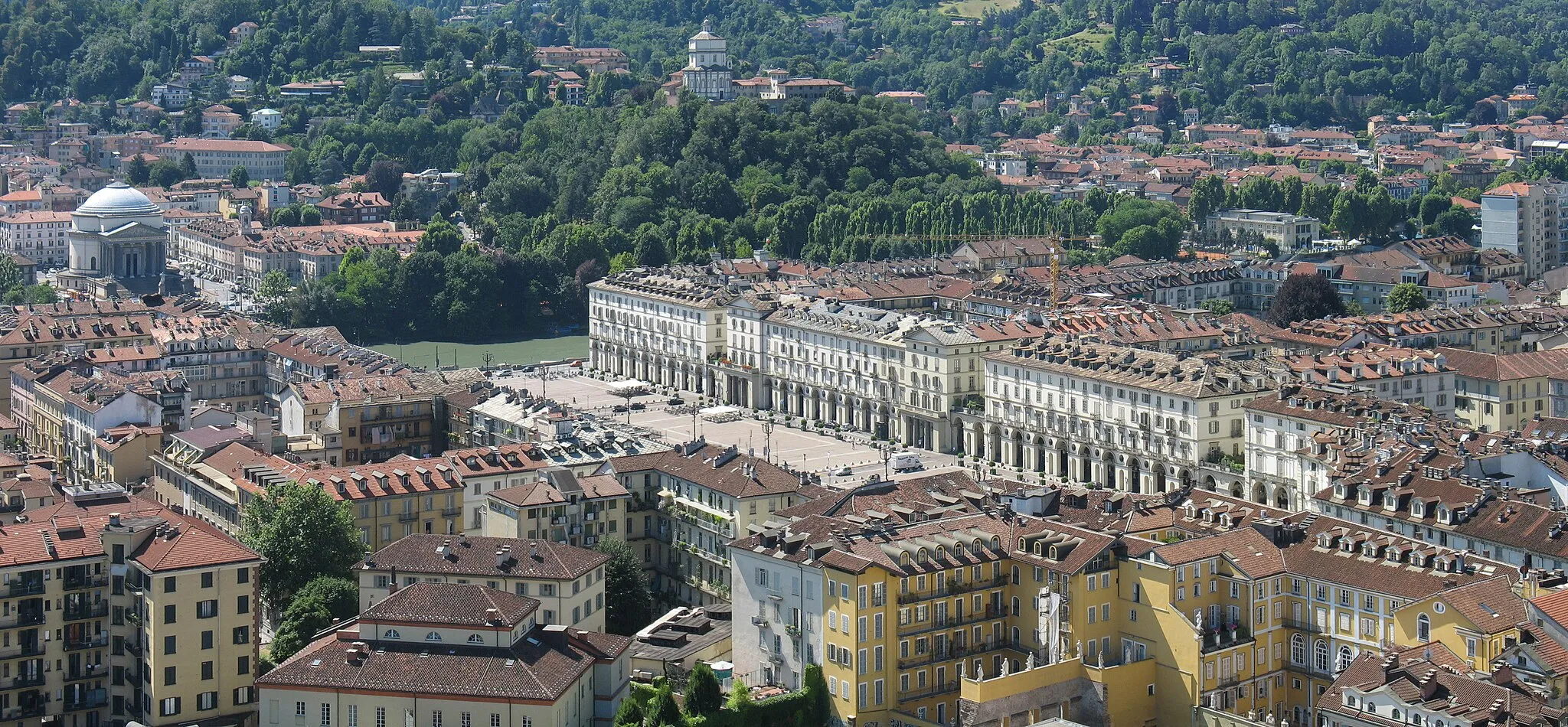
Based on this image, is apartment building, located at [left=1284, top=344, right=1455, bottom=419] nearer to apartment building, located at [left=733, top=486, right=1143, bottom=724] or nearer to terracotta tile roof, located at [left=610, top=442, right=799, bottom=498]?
terracotta tile roof, located at [left=610, top=442, right=799, bottom=498]

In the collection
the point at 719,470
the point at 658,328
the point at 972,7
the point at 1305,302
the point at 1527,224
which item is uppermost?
the point at 972,7

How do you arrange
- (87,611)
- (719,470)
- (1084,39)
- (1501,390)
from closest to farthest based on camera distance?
1. (87,611)
2. (719,470)
3. (1501,390)
4. (1084,39)

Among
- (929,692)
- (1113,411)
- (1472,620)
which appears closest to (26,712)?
(929,692)

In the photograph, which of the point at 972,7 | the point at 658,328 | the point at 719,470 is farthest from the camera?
the point at 972,7

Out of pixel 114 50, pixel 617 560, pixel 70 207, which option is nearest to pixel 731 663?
pixel 617 560

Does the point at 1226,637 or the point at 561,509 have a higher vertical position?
the point at 561,509

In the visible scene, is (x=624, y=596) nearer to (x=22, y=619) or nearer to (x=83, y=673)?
(x=83, y=673)

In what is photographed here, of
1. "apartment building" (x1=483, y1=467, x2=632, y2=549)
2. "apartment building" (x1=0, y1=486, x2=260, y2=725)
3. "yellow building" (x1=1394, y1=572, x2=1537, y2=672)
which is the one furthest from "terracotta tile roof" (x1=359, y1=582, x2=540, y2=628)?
"yellow building" (x1=1394, y1=572, x2=1537, y2=672)

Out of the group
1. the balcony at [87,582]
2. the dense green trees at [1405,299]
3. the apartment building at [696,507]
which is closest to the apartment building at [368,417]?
the apartment building at [696,507]
